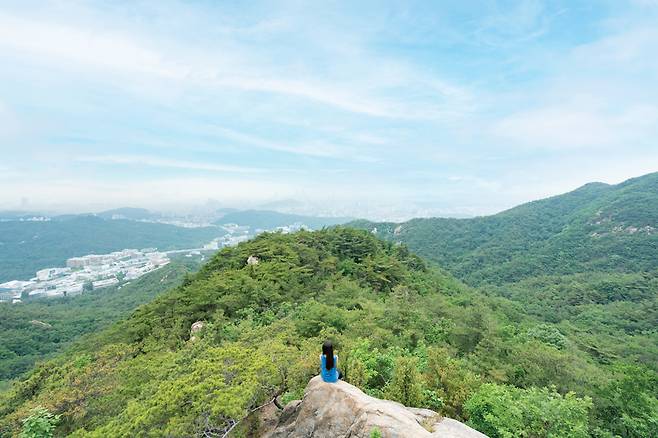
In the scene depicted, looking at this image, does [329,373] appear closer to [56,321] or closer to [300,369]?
[300,369]

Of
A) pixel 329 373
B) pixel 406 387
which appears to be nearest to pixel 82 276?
pixel 329 373

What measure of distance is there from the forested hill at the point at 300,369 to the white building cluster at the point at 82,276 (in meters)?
101

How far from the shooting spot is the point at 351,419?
6.32 m

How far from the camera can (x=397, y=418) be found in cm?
602

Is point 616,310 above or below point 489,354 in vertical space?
below

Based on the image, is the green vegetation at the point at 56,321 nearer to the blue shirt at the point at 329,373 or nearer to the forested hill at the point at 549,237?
the blue shirt at the point at 329,373

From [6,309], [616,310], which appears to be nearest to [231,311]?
[616,310]

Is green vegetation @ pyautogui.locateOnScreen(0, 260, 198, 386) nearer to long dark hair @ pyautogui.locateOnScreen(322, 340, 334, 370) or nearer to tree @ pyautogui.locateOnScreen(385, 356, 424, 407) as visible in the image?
tree @ pyautogui.locateOnScreen(385, 356, 424, 407)

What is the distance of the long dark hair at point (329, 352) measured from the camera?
7.11 meters

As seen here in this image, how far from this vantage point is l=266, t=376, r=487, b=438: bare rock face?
5.86m

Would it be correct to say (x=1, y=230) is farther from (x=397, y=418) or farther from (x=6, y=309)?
(x=397, y=418)

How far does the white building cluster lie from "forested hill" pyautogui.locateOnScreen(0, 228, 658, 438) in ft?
333

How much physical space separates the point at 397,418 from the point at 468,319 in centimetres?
1564

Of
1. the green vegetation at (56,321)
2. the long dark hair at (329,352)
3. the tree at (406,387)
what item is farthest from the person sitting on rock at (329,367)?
the green vegetation at (56,321)
